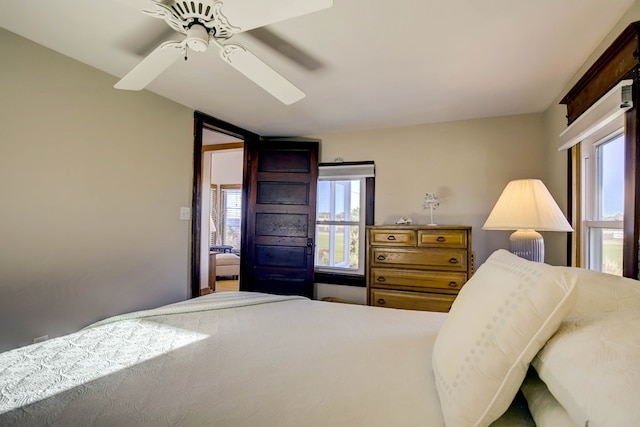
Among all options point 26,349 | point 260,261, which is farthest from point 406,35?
point 260,261

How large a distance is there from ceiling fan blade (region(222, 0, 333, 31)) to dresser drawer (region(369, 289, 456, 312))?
238 centimetres

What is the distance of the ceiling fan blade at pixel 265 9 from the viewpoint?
112cm

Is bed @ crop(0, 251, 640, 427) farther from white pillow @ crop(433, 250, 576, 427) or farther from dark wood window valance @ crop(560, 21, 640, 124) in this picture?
dark wood window valance @ crop(560, 21, 640, 124)

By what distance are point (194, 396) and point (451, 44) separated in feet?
6.90

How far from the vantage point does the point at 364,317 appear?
A: 5.20 feet

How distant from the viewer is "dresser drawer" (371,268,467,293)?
2637 millimetres

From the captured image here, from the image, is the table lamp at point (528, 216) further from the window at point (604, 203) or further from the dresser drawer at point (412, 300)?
the dresser drawer at point (412, 300)

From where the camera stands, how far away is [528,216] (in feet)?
6.27

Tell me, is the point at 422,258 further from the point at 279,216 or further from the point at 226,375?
the point at 226,375

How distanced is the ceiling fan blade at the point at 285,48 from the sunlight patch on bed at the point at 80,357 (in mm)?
1595

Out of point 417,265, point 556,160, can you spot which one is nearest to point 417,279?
point 417,265

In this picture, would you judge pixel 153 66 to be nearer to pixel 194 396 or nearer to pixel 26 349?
pixel 26 349

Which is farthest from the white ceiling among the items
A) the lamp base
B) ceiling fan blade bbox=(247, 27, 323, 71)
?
the lamp base

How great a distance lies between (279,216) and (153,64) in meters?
2.25
